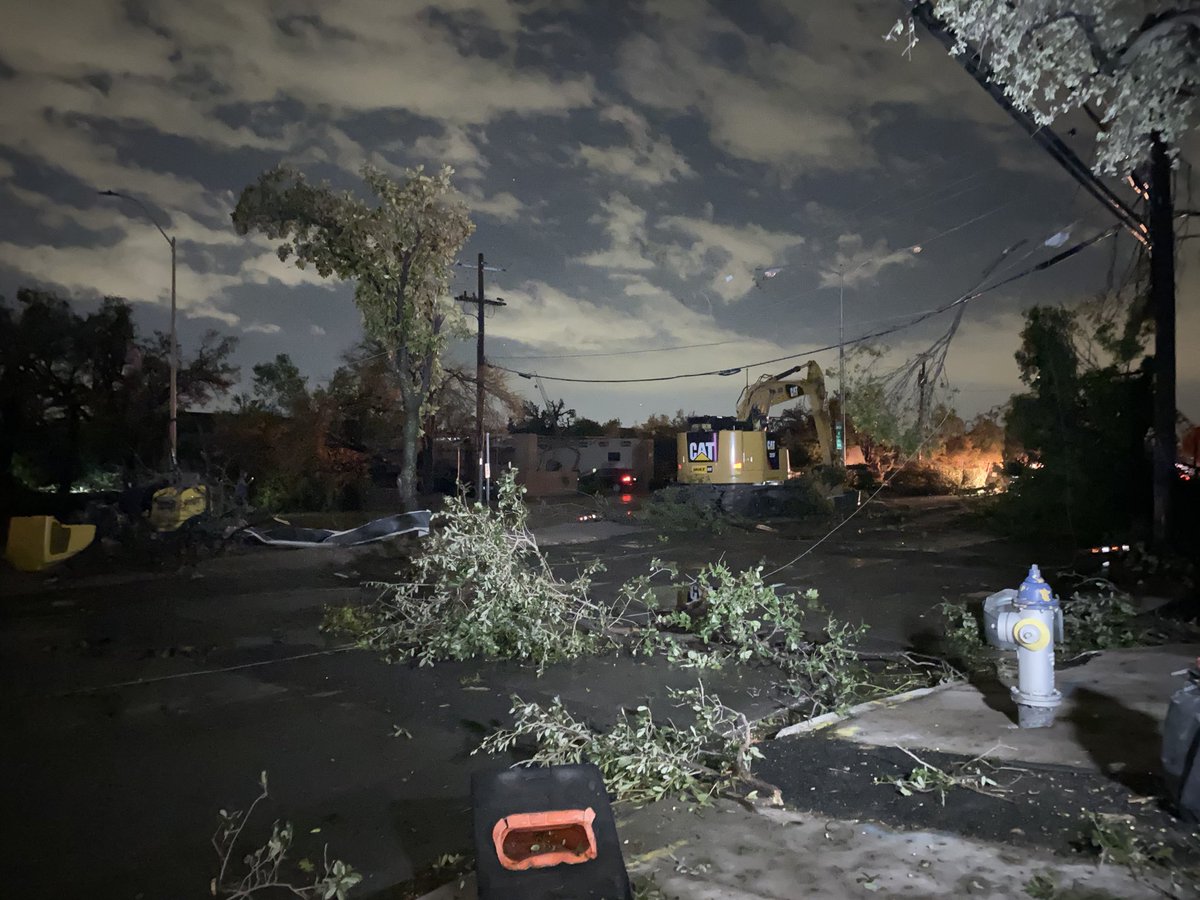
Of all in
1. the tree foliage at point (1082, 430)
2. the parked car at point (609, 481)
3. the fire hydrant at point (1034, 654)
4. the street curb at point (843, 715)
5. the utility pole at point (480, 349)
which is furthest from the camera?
the parked car at point (609, 481)

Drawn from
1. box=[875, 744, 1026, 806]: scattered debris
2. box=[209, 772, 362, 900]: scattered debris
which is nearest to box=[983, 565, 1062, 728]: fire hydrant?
box=[875, 744, 1026, 806]: scattered debris

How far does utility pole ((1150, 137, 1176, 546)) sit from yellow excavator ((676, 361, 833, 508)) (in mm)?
11434

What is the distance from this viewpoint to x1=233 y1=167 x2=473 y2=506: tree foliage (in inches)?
1029

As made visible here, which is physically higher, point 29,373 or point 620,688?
point 29,373

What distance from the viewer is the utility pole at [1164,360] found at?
12250 mm

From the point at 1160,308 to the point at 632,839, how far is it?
12.3 meters

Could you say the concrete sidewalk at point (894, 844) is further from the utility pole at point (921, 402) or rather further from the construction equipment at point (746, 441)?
the construction equipment at point (746, 441)

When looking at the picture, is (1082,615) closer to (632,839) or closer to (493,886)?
(632,839)

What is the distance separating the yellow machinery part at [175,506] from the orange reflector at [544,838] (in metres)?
15.5

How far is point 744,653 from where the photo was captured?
8.12 m

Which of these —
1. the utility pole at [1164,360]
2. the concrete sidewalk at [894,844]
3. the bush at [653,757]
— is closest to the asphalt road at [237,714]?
the bush at [653,757]

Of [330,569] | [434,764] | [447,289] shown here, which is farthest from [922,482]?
[434,764]

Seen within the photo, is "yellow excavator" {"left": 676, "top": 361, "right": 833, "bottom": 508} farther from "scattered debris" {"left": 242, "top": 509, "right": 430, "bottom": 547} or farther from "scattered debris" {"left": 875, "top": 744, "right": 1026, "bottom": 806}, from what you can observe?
"scattered debris" {"left": 875, "top": 744, "right": 1026, "bottom": 806}

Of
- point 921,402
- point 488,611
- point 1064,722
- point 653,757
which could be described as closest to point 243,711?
point 488,611
